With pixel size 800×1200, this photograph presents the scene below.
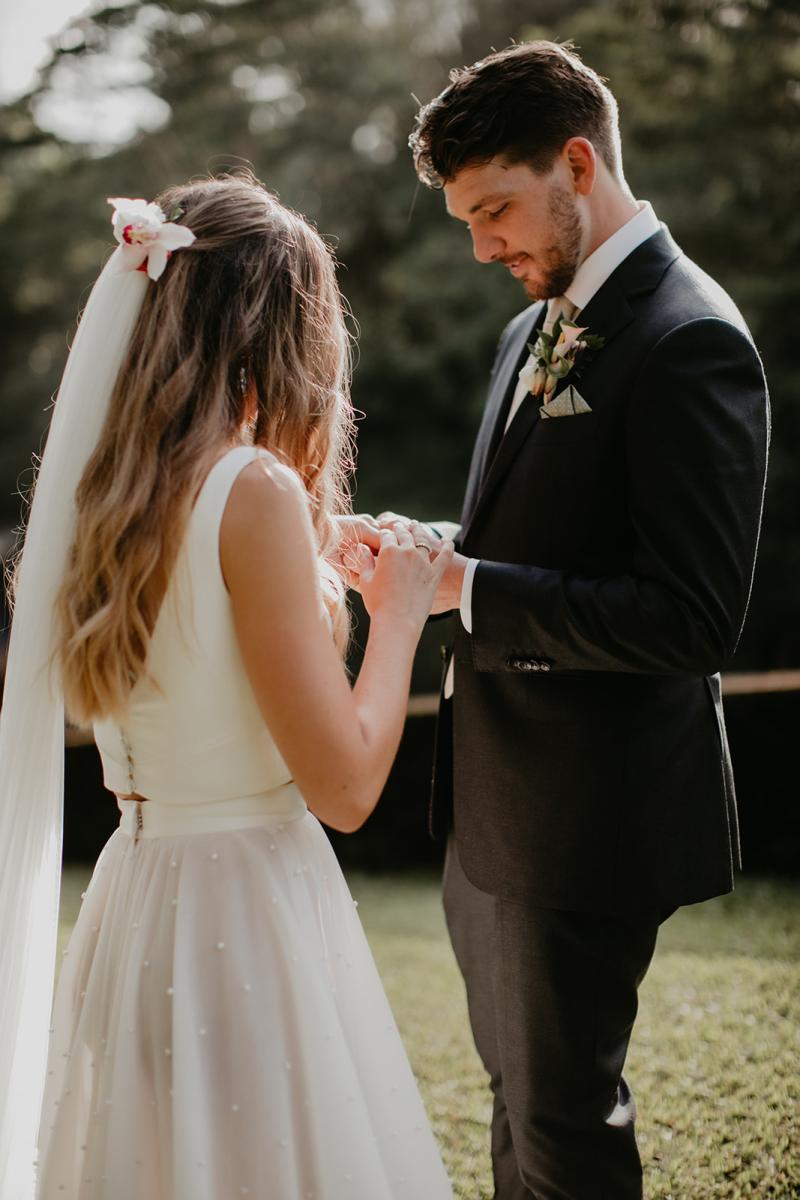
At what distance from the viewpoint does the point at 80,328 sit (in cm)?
182

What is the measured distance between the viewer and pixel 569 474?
80.6 inches

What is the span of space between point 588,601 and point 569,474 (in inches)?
10.2

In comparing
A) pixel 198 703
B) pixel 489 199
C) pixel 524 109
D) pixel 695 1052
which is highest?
pixel 524 109

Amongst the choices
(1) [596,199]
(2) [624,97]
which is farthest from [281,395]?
(2) [624,97]

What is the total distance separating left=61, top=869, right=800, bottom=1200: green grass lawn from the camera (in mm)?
2760

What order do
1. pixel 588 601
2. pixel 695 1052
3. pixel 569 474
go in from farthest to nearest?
pixel 695 1052, pixel 569 474, pixel 588 601

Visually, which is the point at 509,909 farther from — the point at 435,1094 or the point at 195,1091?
the point at 435,1094

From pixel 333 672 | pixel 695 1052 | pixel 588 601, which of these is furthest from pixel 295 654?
pixel 695 1052

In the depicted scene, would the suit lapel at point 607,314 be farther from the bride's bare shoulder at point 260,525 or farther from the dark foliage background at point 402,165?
the dark foliage background at point 402,165

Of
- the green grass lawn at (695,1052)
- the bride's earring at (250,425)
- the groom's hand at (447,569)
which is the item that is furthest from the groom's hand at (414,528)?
the green grass lawn at (695,1052)

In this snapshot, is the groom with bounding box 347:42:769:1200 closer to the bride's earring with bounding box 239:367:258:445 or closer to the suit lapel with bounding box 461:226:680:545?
the suit lapel with bounding box 461:226:680:545

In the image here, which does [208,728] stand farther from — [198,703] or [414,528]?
[414,528]

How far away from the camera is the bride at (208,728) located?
161 cm

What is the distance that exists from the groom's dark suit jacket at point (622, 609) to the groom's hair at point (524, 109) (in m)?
0.28
